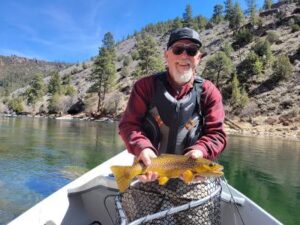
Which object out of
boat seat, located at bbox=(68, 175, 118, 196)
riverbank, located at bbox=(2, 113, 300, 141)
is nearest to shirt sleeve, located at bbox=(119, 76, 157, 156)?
boat seat, located at bbox=(68, 175, 118, 196)

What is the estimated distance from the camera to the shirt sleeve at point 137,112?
420cm

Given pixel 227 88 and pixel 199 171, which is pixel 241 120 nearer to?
pixel 227 88

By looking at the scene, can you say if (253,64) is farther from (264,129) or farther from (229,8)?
(229,8)

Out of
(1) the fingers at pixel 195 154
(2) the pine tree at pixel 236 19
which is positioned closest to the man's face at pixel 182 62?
(1) the fingers at pixel 195 154

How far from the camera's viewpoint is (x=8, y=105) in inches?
4542

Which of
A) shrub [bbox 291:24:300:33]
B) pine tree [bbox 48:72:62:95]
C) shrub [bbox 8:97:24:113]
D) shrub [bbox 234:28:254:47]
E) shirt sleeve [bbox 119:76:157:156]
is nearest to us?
shirt sleeve [bbox 119:76:157:156]

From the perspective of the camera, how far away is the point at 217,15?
141m

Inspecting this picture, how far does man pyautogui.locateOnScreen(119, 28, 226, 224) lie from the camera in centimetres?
424

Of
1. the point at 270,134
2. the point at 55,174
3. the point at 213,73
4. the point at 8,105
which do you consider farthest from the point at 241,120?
the point at 8,105

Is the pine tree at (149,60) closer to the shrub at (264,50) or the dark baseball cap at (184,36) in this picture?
the shrub at (264,50)

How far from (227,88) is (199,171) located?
66092mm

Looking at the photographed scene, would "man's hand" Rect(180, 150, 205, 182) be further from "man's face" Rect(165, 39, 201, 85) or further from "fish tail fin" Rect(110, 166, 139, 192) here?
"man's face" Rect(165, 39, 201, 85)

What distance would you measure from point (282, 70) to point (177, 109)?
209ft

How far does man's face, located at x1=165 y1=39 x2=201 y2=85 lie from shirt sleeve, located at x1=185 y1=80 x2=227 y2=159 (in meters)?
0.26
